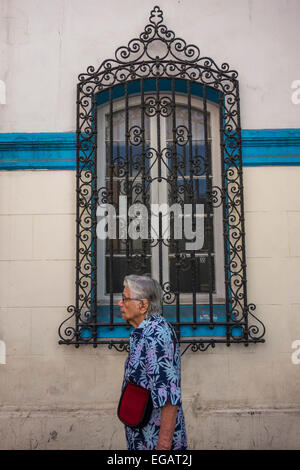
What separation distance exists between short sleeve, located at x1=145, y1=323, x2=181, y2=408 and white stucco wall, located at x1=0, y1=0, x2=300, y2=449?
1.50 m

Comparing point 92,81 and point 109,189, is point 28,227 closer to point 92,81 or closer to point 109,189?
point 109,189

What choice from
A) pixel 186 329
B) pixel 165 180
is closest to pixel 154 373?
pixel 186 329

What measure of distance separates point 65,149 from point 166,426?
2598mm

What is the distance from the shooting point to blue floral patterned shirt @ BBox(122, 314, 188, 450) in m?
1.90

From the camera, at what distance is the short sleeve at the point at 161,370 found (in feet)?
6.18

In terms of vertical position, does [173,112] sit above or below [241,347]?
above

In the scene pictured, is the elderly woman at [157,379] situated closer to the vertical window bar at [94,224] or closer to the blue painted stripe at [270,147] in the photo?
the vertical window bar at [94,224]

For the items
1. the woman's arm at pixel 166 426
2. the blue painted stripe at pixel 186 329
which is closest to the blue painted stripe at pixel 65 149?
the blue painted stripe at pixel 186 329

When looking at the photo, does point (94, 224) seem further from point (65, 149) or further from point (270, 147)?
point (270, 147)

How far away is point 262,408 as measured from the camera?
330cm

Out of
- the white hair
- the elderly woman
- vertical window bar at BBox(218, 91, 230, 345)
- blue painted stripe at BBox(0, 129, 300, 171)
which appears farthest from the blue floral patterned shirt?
blue painted stripe at BBox(0, 129, 300, 171)

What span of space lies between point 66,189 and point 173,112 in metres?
1.23

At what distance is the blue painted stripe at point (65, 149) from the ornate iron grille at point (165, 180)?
12 centimetres
